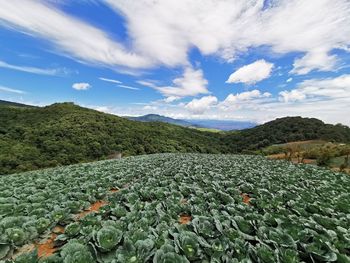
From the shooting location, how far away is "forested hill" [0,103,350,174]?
54.8 meters

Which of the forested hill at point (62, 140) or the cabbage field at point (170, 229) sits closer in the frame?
the cabbage field at point (170, 229)

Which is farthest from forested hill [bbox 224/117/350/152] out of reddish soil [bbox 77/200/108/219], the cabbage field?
reddish soil [bbox 77/200/108/219]

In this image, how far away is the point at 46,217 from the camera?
6.31 metres

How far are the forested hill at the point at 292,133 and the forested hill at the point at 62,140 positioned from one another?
19.8 meters

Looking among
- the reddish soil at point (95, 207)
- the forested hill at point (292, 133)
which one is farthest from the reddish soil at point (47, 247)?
the forested hill at point (292, 133)

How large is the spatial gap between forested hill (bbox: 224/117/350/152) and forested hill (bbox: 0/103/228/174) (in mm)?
19840

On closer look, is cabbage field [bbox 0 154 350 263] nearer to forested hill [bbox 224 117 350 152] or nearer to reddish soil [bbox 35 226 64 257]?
reddish soil [bbox 35 226 64 257]

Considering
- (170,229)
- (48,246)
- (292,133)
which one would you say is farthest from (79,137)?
(292,133)

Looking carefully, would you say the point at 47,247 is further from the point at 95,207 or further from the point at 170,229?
the point at 95,207

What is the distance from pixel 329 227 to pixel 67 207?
671 centimetres

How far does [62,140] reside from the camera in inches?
2566

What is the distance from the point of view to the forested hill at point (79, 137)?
54844mm

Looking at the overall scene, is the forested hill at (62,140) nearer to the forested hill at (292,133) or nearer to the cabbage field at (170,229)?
the forested hill at (292,133)

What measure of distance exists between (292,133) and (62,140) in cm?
7522
